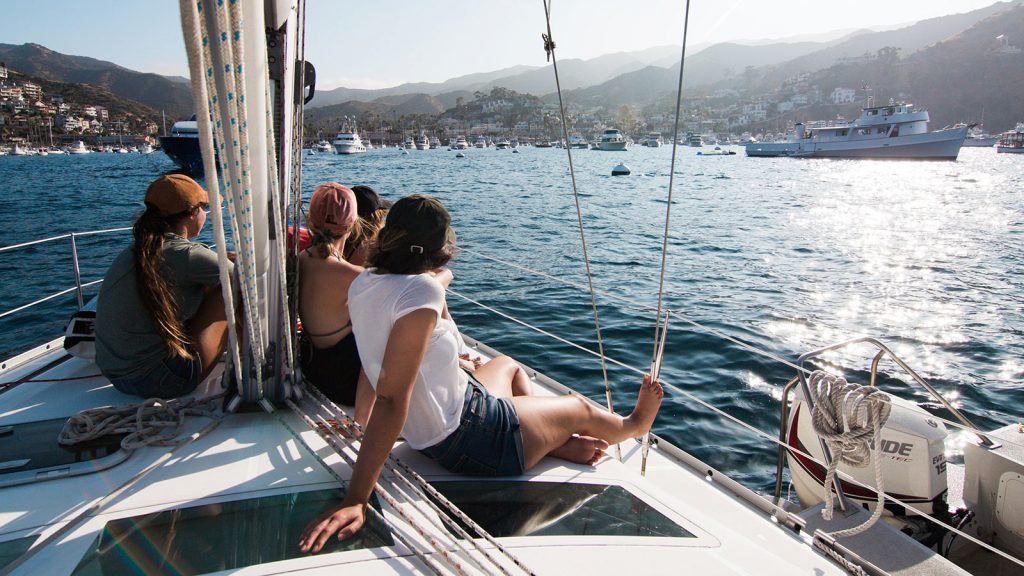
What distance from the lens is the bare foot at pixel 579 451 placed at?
7.47 feet

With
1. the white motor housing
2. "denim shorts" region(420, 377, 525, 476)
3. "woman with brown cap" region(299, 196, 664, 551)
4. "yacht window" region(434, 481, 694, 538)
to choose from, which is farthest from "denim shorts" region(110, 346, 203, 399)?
the white motor housing

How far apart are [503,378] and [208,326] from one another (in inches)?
53.5

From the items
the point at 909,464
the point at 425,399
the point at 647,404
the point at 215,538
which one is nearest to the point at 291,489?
the point at 215,538

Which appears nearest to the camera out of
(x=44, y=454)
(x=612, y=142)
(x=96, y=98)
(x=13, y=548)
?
(x=13, y=548)

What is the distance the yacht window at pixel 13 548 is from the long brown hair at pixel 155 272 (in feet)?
3.22

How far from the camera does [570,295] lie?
29.3ft

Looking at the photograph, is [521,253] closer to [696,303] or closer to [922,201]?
[696,303]

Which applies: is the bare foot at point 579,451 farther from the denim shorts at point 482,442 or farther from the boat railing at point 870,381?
the boat railing at point 870,381

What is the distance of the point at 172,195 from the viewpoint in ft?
8.14

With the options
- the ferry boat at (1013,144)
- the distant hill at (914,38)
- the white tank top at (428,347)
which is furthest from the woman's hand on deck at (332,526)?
the distant hill at (914,38)

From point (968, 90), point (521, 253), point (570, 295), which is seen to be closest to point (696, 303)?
point (570, 295)

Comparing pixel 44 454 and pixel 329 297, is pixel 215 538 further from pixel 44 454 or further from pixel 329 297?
pixel 329 297

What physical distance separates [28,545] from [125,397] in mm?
1140

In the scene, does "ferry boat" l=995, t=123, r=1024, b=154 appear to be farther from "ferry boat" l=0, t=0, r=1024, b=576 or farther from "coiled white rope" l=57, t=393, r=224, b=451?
"coiled white rope" l=57, t=393, r=224, b=451
